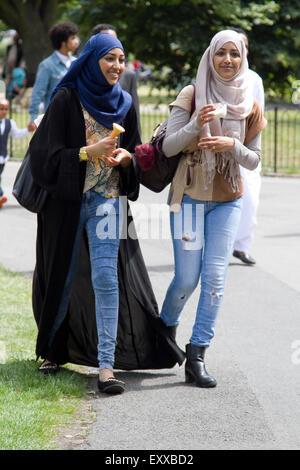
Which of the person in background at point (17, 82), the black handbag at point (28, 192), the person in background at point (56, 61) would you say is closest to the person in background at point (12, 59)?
the person in background at point (17, 82)

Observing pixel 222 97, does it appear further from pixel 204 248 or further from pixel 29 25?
pixel 29 25

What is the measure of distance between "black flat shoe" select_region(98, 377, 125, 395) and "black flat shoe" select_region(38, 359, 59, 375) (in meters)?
0.38

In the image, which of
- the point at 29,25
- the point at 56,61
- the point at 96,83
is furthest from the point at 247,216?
the point at 29,25

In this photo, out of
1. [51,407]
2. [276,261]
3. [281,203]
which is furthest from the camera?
[281,203]

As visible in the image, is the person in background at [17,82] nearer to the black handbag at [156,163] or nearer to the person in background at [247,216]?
the person in background at [247,216]

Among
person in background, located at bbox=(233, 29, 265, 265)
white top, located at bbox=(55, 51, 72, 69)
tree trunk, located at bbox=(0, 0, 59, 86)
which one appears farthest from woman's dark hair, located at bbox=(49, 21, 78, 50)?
tree trunk, located at bbox=(0, 0, 59, 86)

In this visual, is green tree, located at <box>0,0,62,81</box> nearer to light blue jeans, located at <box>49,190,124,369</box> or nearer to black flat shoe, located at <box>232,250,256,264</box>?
black flat shoe, located at <box>232,250,256,264</box>

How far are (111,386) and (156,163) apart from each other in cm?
125

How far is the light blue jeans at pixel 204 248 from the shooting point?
508 centimetres

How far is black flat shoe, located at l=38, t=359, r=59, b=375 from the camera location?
17.1 feet
